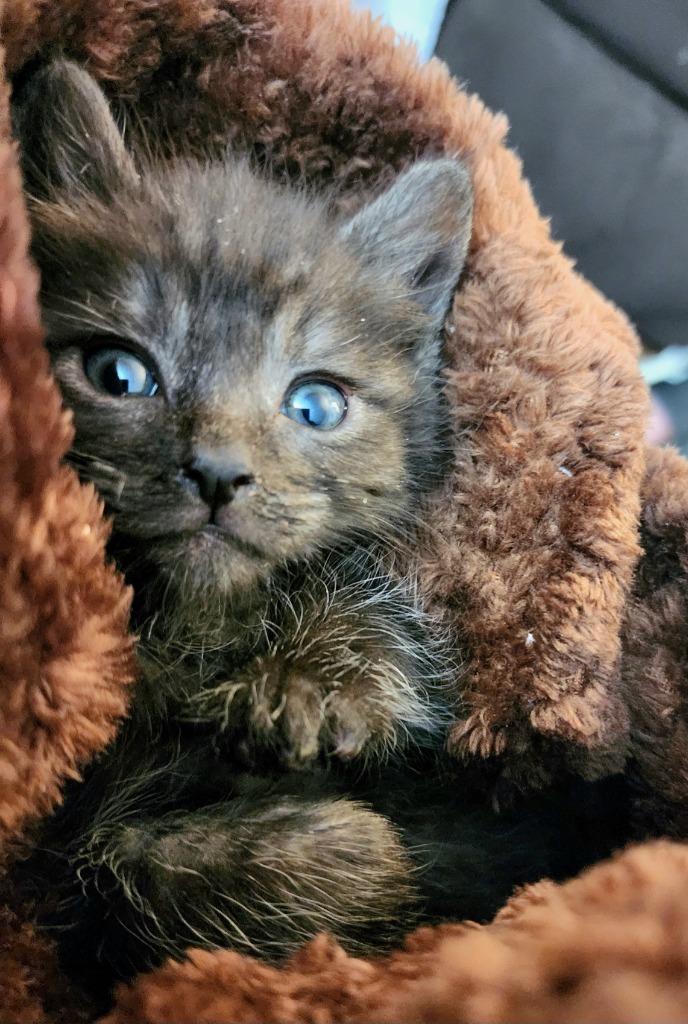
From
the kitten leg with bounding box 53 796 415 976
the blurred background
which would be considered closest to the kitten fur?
the kitten leg with bounding box 53 796 415 976

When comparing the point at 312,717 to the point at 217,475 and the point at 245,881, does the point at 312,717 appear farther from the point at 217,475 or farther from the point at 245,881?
the point at 217,475

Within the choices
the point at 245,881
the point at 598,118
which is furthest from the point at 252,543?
the point at 598,118

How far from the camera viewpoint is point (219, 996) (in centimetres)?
62

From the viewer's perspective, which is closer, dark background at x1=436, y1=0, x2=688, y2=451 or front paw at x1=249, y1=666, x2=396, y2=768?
front paw at x1=249, y1=666, x2=396, y2=768

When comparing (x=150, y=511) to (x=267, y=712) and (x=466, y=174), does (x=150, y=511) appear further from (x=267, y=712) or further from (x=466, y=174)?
(x=466, y=174)

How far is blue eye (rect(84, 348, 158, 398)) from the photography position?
3.12 feet

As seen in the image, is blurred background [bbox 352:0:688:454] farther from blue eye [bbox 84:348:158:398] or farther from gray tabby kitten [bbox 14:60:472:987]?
blue eye [bbox 84:348:158:398]

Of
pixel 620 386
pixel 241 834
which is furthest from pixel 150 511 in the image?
pixel 620 386

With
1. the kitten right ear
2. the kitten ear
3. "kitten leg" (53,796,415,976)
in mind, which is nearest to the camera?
"kitten leg" (53,796,415,976)

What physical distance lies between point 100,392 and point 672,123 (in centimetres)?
156

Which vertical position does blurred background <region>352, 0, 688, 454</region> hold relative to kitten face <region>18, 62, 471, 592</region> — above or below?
above

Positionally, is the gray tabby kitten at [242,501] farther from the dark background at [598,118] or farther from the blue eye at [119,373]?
the dark background at [598,118]

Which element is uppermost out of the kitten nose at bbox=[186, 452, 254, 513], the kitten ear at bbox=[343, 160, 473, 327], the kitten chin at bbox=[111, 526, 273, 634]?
the kitten ear at bbox=[343, 160, 473, 327]

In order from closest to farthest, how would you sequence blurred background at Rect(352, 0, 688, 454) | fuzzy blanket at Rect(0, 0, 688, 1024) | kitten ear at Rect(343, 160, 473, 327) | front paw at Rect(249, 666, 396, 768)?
fuzzy blanket at Rect(0, 0, 688, 1024)
front paw at Rect(249, 666, 396, 768)
kitten ear at Rect(343, 160, 473, 327)
blurred background at Rect(352, 0, 688, 454)
